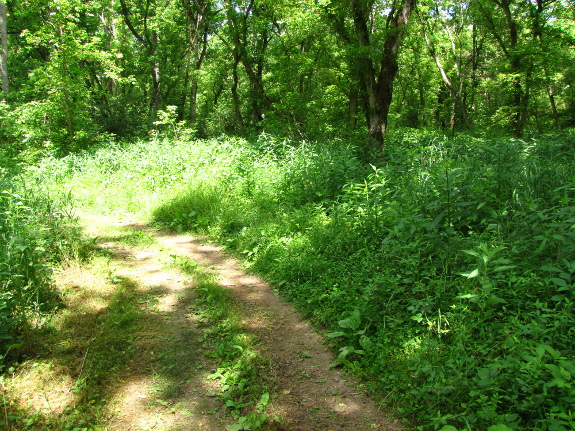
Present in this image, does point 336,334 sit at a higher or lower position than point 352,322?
lower

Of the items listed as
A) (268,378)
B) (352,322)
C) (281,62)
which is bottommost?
(268,378)

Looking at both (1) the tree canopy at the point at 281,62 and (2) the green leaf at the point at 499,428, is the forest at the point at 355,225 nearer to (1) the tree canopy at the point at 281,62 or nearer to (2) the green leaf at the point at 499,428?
(2) the green leaf at the point at 499,428

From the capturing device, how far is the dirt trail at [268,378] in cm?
276

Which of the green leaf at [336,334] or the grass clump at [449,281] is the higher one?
the grass clump at [449,281]

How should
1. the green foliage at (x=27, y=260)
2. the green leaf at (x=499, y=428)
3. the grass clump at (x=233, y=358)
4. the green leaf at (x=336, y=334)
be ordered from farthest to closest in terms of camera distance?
the green leaf at (x=336, y=334), the green foliage at (x=27, y=260), the grass clump at (x=233, y=358), the green leaf at (x=499, y=428)

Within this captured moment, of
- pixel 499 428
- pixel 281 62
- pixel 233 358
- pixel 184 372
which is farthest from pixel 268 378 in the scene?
pixel 281 62

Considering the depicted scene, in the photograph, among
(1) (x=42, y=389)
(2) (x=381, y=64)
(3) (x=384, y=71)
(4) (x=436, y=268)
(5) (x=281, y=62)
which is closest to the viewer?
(1) (x=42, y=389)

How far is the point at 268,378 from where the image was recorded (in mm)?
3246

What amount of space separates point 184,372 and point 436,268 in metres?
2.58

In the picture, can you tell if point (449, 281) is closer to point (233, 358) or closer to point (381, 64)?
point (233, 358)

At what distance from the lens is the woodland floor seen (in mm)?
2787

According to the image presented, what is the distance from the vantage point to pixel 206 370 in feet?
10.9

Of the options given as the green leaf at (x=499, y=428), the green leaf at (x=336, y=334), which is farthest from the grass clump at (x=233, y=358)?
the green leaf at (x=499, y=428)

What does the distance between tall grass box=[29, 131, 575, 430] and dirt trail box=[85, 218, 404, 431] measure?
223 millimetres
